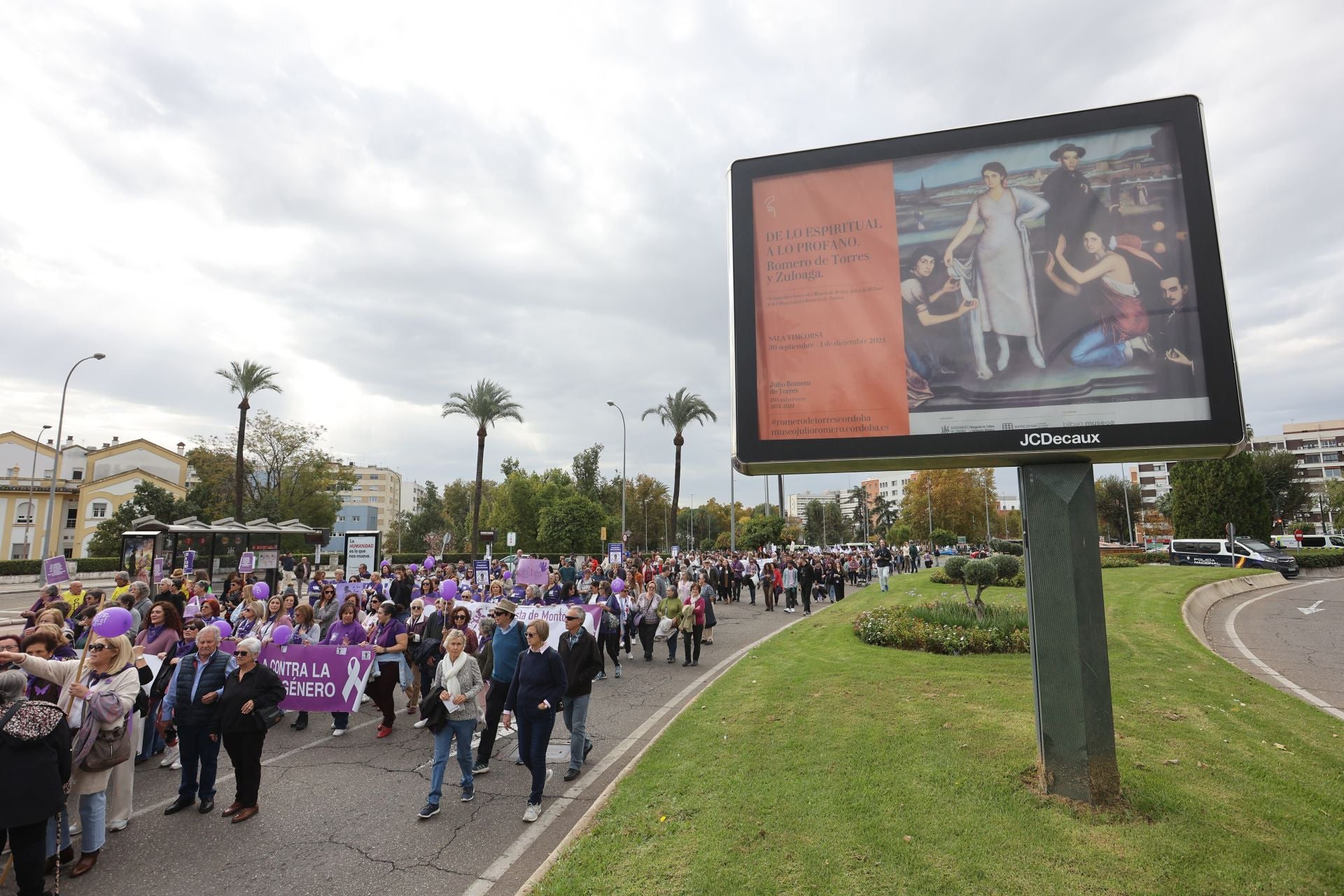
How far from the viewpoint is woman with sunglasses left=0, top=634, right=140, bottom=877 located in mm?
5234

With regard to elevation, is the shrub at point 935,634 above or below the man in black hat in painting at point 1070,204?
below

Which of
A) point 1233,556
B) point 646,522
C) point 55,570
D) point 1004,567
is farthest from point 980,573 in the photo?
point 646,522

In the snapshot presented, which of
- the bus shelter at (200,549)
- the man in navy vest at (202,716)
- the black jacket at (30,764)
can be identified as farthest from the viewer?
the bus shelter at (200,549)

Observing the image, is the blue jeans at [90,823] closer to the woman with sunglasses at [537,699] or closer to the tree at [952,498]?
the woman with sunglasses at [537,699]

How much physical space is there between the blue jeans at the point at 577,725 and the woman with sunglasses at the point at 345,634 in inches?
149

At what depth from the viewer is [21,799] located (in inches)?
171

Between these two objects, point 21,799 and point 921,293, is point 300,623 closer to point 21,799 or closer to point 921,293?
point 21,799

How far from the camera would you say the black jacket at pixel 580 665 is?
7.38m

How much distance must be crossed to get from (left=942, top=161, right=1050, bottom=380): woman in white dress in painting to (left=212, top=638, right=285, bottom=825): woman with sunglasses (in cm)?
735

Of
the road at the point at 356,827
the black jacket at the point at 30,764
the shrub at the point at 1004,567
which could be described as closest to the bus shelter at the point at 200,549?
the road at the point at 356,827

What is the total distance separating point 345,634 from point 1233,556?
130 ft

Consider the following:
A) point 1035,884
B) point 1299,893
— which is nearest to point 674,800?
point 1035,884

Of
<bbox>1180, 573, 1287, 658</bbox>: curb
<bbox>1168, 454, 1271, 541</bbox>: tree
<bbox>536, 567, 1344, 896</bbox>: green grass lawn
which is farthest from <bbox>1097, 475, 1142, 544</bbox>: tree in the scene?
<bbox>536, 567, 1344, 896</bbox>: green grass lawn

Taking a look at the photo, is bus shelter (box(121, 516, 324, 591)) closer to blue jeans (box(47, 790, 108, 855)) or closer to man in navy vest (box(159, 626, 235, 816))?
man in navy vest (box(159, 626, 235, 816))
